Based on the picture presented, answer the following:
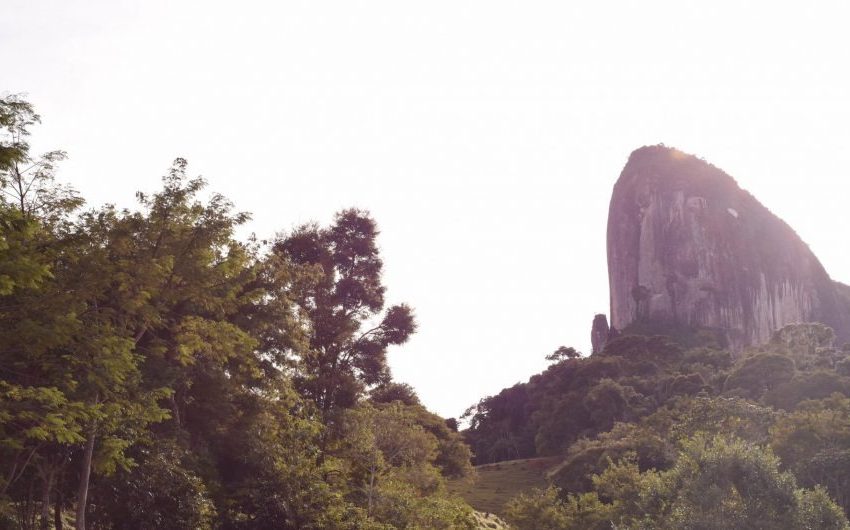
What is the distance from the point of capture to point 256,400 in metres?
19.1

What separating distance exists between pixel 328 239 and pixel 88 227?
43.7ft

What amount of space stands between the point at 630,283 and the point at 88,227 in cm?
12838

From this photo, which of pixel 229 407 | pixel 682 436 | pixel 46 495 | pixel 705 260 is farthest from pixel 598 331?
pixel 46 495

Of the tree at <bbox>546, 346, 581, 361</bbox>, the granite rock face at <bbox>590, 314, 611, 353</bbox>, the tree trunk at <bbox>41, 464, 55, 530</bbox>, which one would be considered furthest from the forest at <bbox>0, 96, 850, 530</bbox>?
the granite rock face at <bbox>590, 314, 611, 353</bbox>

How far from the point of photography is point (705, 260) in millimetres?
127750

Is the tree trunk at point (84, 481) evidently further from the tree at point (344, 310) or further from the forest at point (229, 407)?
the tree at point (344, 310)

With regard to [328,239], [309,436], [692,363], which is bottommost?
[309,436]

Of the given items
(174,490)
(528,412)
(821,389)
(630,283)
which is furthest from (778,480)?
(630,283)

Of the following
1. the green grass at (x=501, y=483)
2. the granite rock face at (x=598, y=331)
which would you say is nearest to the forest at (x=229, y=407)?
the green grass at (x=501, y=483)

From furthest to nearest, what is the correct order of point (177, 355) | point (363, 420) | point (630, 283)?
point (630, 283)
point (363, 420)
point (177, 355)

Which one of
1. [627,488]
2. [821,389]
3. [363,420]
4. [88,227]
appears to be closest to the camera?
[88,227]

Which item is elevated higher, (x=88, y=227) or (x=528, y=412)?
(x=528, y=412)

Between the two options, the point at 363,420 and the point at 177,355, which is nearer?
the point at 177,355

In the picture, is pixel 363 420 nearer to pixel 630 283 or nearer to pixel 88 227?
pixel 88 227
